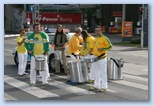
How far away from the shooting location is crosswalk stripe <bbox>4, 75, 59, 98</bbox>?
352 inches

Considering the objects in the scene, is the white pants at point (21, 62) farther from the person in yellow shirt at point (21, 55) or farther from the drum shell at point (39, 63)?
the drum shell at point (39, 63)

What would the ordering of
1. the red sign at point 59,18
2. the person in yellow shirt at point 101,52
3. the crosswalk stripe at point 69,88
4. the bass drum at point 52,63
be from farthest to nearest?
the red sign at point 59,18
the bass drum at point 52,63
the crosswalk stripe at point 69,88
the person in yellow shirt at point 101,52

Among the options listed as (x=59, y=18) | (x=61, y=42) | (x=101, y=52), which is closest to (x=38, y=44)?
(x=101, y=52)

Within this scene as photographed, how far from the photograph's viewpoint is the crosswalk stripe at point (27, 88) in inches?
352

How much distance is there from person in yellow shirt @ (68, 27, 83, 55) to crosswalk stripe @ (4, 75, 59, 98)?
1914mm

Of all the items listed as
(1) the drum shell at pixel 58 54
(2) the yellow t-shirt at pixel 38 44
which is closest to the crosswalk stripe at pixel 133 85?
(1) the drum shell at pixel 58 54

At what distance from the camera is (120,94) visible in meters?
9.05

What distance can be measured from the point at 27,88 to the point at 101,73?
220 cm

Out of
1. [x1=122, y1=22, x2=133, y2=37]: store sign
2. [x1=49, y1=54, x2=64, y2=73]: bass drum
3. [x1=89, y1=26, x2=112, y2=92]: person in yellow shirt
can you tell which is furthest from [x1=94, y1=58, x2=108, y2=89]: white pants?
[x1=122, y1=22, x2=133, y2=37]: store sign

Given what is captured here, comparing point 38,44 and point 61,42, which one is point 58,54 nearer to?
point 61,42

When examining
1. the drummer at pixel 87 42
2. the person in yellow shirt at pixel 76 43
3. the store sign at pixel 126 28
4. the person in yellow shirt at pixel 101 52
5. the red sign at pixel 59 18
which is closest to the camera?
the person in yellow shirt at pixel 101 52

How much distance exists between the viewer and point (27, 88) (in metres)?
9.80

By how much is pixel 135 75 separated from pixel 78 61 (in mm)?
2961

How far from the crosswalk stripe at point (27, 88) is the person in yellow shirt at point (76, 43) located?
1.91m
